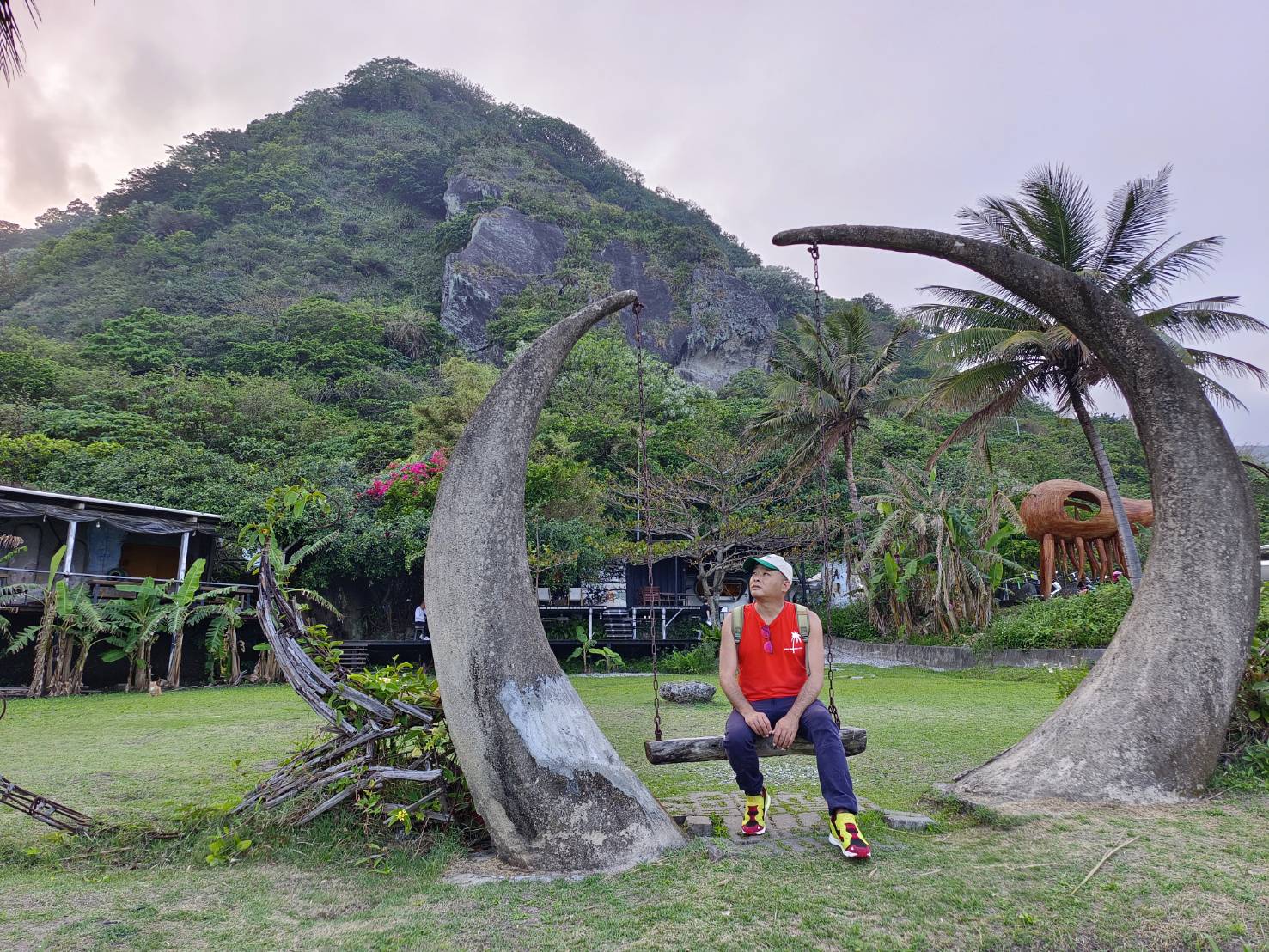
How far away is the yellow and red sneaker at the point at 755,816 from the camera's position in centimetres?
386

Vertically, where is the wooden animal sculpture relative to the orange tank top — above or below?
above

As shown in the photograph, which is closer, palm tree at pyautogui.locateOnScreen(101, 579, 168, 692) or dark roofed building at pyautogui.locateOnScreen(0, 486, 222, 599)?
palm tree at pyautogui.locateOnScreen(101, 579, 168, 692)

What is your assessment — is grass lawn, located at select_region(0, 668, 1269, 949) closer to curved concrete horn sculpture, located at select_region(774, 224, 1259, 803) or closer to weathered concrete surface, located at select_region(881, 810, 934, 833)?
weathered concrete surface, located at select_region(881, 810, 934, 833)

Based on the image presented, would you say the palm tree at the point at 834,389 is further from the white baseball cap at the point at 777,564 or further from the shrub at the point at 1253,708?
the white baseball cap at the point at 777,564

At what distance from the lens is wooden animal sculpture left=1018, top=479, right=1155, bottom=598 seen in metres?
16.7

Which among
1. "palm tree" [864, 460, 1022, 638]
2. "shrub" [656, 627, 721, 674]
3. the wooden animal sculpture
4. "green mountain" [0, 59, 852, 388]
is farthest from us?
"green mountain" [0, 59, 852, 388]

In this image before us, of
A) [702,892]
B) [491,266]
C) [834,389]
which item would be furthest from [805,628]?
[491,266]

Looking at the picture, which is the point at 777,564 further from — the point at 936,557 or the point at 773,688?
the point at 936,557

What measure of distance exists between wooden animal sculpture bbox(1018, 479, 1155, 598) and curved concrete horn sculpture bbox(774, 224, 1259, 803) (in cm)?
1338

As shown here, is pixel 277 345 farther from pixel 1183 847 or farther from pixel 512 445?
pixel 1183 847

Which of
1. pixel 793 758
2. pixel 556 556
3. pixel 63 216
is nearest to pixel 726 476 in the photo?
pixel 556 556

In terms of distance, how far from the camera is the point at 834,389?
76.2ft

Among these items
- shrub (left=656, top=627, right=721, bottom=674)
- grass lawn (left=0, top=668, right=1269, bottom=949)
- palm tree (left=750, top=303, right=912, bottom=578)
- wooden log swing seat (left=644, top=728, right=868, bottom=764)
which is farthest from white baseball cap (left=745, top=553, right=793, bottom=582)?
palm tree (left=750, top=303, right=912, bottom=578)

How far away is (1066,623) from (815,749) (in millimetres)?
12411
